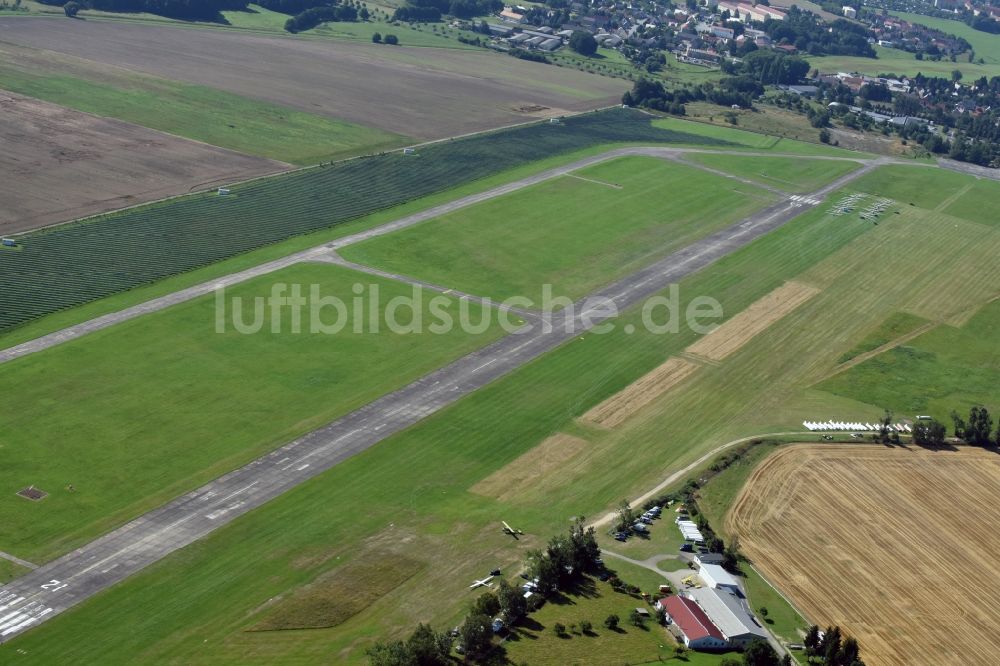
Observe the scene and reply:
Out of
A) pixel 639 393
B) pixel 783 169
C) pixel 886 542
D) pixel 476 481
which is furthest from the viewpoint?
pixel 783 169

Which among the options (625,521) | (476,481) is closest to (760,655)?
(625,521)

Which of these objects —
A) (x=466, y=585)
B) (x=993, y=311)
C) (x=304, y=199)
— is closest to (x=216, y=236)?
(x=304, y=199)

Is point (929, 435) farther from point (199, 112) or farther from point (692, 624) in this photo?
point (199, 112)

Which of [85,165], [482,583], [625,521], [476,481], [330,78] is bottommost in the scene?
[482,583]

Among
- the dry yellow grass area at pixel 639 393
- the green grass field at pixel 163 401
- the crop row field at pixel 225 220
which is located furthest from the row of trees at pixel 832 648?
the crop row field at pixel 225 220

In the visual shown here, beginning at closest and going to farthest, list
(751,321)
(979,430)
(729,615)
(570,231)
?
(729,615)
(979,430)
(751,321)
(570,231)

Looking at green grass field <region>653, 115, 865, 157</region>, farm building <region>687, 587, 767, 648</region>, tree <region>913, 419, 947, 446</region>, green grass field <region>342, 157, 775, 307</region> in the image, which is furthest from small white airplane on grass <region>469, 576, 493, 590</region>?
green grass field <region>653, 115, 865, 157</region>

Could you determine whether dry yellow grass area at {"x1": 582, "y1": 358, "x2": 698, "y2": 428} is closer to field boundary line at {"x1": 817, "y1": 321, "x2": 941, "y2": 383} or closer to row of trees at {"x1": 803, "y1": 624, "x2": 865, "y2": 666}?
field boundary line at {"x1": 817, "y1": 321, "x2": 941, "y2": 383}

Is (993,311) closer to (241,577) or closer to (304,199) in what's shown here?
(304,199)
